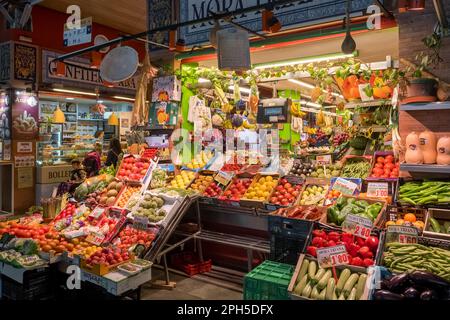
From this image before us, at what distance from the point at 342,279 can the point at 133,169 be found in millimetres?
3876

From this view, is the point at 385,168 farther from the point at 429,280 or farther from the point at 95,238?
the point at 95,238

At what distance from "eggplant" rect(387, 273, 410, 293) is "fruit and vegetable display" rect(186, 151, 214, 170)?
3976 millimetres

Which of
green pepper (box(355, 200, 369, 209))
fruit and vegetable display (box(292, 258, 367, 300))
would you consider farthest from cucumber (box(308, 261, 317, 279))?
green pepper (box(355, 200, 369, 209))

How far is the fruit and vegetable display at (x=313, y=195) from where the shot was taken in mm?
4676

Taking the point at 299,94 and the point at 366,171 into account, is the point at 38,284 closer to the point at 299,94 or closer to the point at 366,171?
the point at 366,171

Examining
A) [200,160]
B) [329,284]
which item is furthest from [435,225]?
[200,160]

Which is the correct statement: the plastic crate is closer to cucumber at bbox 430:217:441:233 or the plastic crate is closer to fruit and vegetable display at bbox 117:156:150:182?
cucumber at bbox 430:217:441:233

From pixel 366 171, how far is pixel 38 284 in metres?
4.13

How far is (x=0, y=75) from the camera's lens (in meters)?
9.70

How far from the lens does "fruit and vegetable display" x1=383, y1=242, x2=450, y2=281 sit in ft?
10.1

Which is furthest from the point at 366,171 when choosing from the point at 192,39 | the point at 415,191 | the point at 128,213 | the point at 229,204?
the point at 192,39

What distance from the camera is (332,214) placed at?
3.98 metres

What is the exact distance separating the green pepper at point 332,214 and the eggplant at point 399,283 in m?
1.12

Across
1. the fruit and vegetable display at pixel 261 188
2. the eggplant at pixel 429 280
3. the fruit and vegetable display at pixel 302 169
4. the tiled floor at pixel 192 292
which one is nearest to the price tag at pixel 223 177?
the fruit and vegetable display at pixel 261 188
